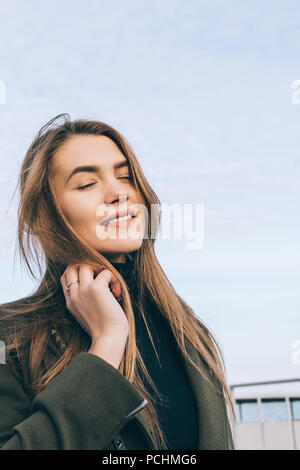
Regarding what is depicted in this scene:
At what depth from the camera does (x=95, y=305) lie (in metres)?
1.79

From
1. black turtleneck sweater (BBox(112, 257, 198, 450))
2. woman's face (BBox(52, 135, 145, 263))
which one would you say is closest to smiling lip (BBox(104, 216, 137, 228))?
woman's face (BBox(52, 135, 145, 263))

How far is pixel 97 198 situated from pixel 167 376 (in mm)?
756

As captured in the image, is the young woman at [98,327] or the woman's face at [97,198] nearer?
the young woman at [98,327]

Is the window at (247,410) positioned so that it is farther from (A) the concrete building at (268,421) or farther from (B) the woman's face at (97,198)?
(B) the woman's face at (97,198)

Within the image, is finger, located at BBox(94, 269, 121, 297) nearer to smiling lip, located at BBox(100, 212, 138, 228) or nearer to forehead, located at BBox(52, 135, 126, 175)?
smiling lip, located at BBox(100, 212, 138, 228)

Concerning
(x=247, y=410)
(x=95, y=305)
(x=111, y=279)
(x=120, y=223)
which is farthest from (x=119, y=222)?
(x=247, y=410)

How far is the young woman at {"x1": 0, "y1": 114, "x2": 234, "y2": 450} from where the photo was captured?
1568 mm

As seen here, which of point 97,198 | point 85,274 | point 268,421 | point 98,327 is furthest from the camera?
point 268,421

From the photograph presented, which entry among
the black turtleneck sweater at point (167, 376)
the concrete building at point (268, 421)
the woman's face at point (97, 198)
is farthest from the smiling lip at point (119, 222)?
the concrete building at point (268, 421)

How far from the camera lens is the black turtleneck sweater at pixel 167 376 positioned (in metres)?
1.82

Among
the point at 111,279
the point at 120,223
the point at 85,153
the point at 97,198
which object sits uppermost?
the point at 85,153

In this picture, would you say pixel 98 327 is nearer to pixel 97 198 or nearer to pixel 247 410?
pixel 97 198

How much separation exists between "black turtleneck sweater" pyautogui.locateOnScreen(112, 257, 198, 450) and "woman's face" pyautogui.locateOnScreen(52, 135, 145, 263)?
0.15 m

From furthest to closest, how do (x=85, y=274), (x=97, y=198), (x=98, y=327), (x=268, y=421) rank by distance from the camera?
(x=268, y=421)
(x=97, y=198)
(x=85, y=274)
(x=98, y=327)
